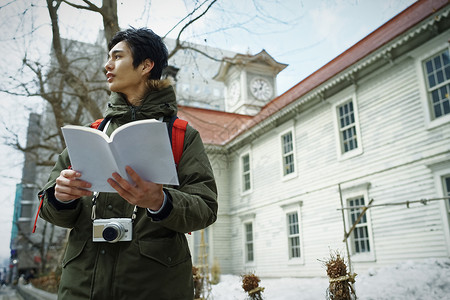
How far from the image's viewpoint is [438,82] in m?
9.12

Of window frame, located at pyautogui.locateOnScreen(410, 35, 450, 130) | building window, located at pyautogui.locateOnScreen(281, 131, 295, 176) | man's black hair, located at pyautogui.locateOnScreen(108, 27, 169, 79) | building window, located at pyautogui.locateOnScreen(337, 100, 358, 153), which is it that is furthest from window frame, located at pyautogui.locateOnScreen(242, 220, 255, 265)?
man's black hair, located at pyautogui.locateOnScreen(108, 27, 169, 79)

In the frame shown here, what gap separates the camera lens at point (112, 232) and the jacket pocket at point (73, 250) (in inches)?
7.0

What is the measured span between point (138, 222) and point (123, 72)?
2.45ft

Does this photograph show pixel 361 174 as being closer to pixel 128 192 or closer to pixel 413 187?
pixel 413 187

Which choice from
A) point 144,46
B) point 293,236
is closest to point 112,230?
point 144,46

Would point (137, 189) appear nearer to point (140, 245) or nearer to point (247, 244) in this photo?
point (140, 245)

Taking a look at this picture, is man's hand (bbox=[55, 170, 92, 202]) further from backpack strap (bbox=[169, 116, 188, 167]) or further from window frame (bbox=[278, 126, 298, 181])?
window frame (bbox=[278, 126, 298, 181])

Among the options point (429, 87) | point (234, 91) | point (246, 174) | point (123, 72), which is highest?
point (234, 91)

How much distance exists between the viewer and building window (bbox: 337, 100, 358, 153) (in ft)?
37.8

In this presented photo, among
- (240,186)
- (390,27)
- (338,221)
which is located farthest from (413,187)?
(240,186)

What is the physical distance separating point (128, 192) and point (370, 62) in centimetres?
1066

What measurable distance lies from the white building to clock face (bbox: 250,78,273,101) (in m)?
5.59

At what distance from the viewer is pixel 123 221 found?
1454 millimetres

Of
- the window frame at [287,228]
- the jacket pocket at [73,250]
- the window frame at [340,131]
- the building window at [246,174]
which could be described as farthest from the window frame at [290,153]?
the jacket pocket at [73,250]
